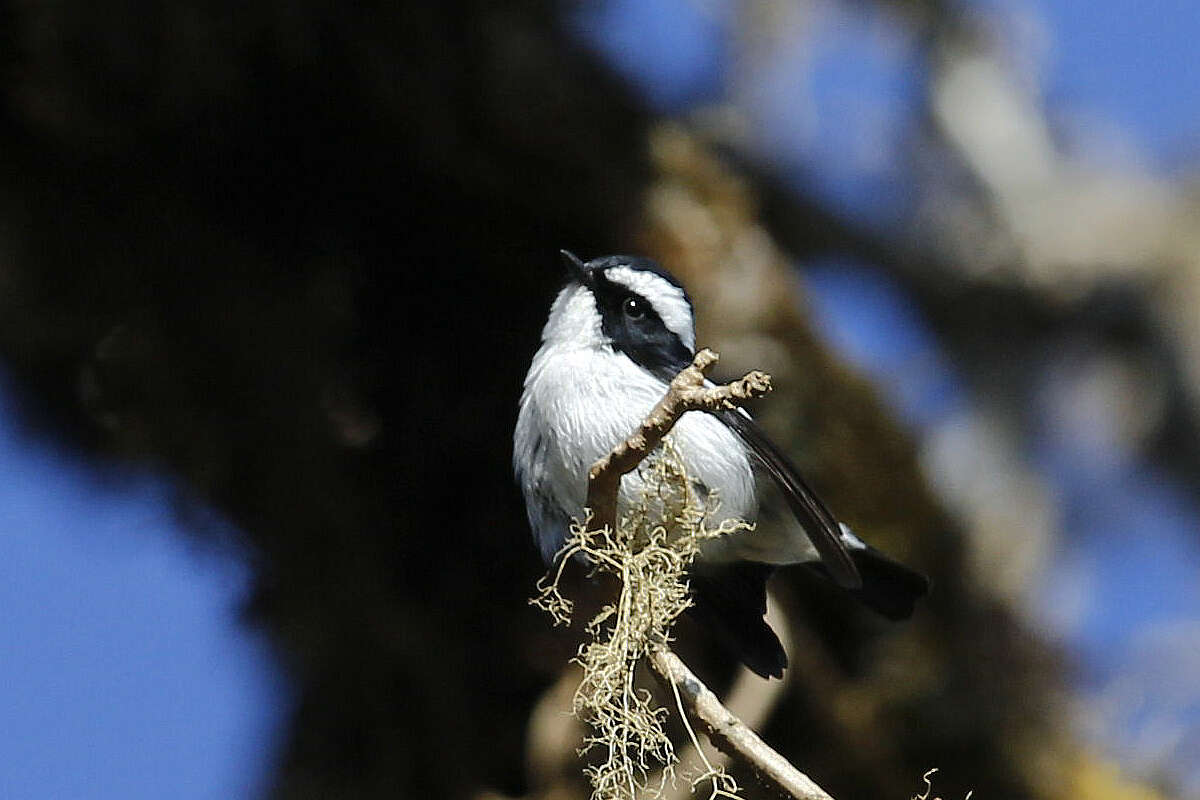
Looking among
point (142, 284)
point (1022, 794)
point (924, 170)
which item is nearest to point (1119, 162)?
point (924, 170)

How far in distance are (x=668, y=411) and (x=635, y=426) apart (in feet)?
2.70

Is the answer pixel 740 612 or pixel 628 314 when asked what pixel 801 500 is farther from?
pixel 628 314

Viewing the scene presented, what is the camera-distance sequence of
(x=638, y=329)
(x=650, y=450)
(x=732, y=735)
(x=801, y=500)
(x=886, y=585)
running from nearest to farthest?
(x=732, y=735) → (x=650, y=450) → (x=801, y=500) → (x=638, y=329) → (x=886, y=585)

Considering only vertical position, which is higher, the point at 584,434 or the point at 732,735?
the point at 584,434

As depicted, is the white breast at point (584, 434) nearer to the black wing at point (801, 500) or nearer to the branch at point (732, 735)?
the black wing at point (801, 500)

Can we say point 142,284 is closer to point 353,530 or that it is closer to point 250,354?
point 250,354

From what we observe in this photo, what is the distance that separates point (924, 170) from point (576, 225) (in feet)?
8.81

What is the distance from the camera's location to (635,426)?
9.82ft

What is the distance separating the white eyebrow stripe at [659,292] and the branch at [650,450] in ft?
2.87

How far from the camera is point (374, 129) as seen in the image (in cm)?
501

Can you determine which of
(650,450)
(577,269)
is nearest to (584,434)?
(577,269)

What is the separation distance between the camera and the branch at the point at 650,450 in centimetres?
202

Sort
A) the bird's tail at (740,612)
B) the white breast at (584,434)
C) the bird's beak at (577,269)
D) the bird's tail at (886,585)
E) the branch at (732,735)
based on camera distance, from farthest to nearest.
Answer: the bird's tail at (886,585), the bird's beak at (577,269), the bird's tail at (740,612), the white breast at (584,434), the branch at (732,735)

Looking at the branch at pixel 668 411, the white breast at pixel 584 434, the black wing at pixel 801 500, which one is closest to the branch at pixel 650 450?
the branch at pixel 668 411
